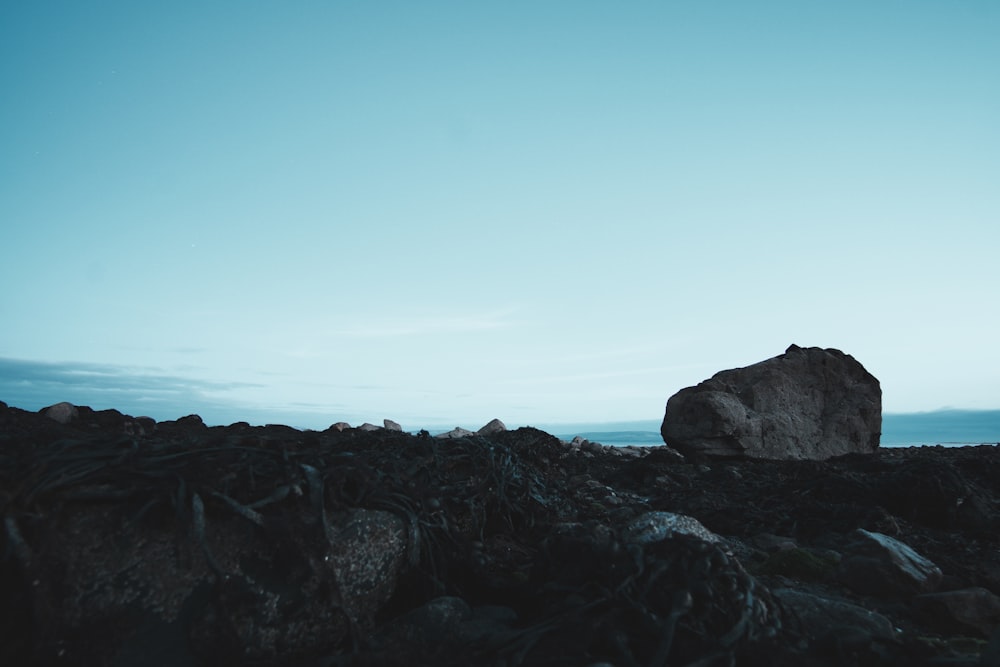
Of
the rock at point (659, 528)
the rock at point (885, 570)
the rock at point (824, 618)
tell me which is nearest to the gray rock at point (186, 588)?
the rock at point (659, 528)

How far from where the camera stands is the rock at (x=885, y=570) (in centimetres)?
370

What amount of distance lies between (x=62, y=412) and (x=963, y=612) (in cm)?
904

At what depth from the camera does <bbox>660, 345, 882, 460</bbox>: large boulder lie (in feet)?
32.7

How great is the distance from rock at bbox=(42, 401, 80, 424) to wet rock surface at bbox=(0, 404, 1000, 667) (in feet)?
15.6

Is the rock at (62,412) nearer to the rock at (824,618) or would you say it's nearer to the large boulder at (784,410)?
the rock at (824,618)

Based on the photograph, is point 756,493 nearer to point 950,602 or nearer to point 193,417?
point 950,602

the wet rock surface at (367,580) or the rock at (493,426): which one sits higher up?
the rock at (493,426)

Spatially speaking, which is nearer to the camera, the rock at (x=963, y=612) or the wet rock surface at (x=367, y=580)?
the wet rock surface at (x=367, y=580)

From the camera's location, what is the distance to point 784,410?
1094cm

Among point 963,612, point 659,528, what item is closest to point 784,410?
point 963,612

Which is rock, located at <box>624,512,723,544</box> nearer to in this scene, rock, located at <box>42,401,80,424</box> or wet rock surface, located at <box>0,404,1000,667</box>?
wet rock surface, located at <box>0,404,1000,667</box>

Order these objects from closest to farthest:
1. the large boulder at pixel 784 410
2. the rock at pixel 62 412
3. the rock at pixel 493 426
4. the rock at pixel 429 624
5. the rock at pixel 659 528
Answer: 1. the rock at pixel 429 624
2. the rock at pixel 659 528
3. the rock at pixel 62 412
4. the large boulder at pixel 784 410
5. the rock at pixel 493 426

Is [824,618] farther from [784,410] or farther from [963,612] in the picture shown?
[784,410]

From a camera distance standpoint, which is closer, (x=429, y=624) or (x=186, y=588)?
(x=186, y=588)
